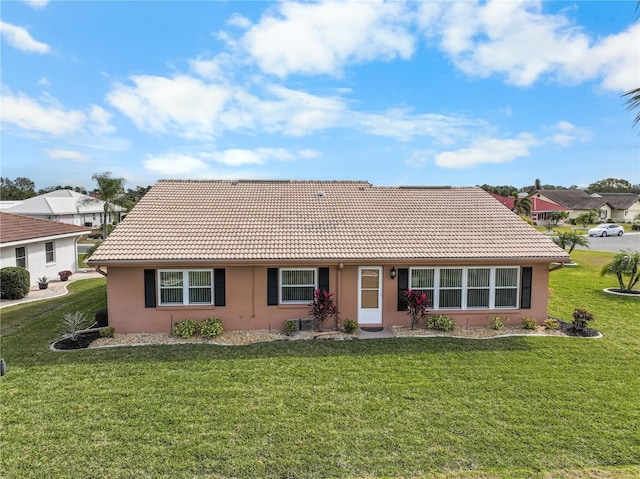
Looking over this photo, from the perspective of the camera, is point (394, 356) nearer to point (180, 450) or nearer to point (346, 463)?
point (346, 463)

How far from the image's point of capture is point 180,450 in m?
6.09

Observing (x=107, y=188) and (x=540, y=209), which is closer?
(x=107, y=188)

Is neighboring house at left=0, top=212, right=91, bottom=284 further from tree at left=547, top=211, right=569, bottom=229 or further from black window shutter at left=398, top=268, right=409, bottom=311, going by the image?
tree at left=547, top=211, right=569, bottom=229

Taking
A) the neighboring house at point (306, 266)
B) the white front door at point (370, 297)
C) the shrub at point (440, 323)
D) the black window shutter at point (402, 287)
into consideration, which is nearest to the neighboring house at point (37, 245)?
the neighboring house at point (306, 266)

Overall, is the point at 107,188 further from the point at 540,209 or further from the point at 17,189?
the point at 17,189

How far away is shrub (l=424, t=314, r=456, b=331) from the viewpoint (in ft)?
39.4

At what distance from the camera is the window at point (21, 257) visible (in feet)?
62.8

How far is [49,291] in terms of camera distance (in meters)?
18.9

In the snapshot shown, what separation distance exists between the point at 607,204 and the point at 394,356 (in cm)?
7689

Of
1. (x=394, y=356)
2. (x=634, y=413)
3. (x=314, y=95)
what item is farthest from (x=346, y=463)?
(x=314, y=95)

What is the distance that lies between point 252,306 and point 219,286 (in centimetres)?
122

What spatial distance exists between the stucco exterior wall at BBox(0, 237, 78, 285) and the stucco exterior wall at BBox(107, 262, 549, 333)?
10933 millimetres

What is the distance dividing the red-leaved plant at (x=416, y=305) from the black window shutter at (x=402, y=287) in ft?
0.47

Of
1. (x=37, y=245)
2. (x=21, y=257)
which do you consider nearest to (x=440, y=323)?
(x=21, y=257)
